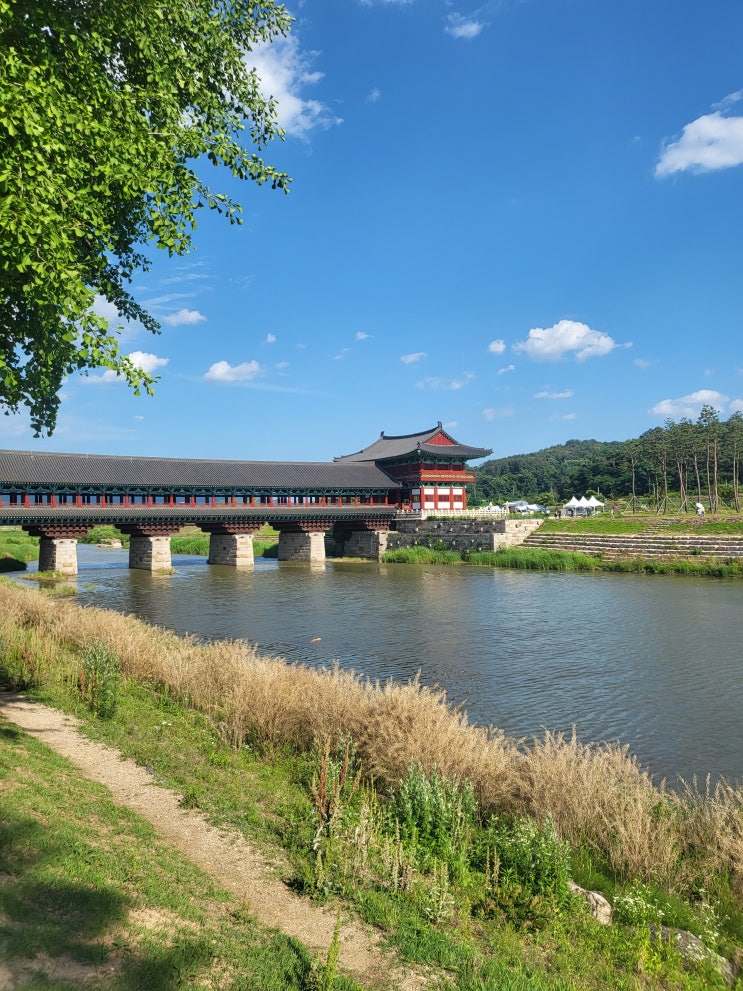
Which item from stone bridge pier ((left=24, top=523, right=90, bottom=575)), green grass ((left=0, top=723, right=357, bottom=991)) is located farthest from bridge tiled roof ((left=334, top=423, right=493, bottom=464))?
green grass ((left=0, top=723, right=357, bottom=991))

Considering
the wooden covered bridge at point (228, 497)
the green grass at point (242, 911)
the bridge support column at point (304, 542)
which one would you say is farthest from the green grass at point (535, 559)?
the green grass at point (242, 911)

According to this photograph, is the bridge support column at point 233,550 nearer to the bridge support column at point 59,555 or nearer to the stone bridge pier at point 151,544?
the stone bridge pier at point 151,544

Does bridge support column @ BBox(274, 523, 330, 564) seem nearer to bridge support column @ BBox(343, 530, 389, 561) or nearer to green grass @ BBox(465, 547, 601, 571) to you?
bridge support column @ BBox(343, 530, 389, 561)

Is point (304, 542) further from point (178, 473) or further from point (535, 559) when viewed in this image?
point (535, 559)

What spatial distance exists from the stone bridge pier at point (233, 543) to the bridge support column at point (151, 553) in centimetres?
396

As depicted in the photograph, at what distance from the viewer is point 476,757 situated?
8805 millimetres

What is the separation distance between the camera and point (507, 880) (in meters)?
6.70

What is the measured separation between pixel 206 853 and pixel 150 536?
4161cm

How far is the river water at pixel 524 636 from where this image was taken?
14.0 metres

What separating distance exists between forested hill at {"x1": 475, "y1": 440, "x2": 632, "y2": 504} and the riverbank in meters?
80.1

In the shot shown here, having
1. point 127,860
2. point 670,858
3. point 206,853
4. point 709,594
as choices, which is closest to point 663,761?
point 670,858

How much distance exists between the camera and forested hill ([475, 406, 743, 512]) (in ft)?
203

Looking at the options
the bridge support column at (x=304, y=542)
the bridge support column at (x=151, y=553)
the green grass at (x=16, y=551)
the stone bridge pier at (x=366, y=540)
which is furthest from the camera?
the stone bridge pier at (x=366, y=540)

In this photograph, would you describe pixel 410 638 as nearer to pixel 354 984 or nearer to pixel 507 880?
pixel 507 880
